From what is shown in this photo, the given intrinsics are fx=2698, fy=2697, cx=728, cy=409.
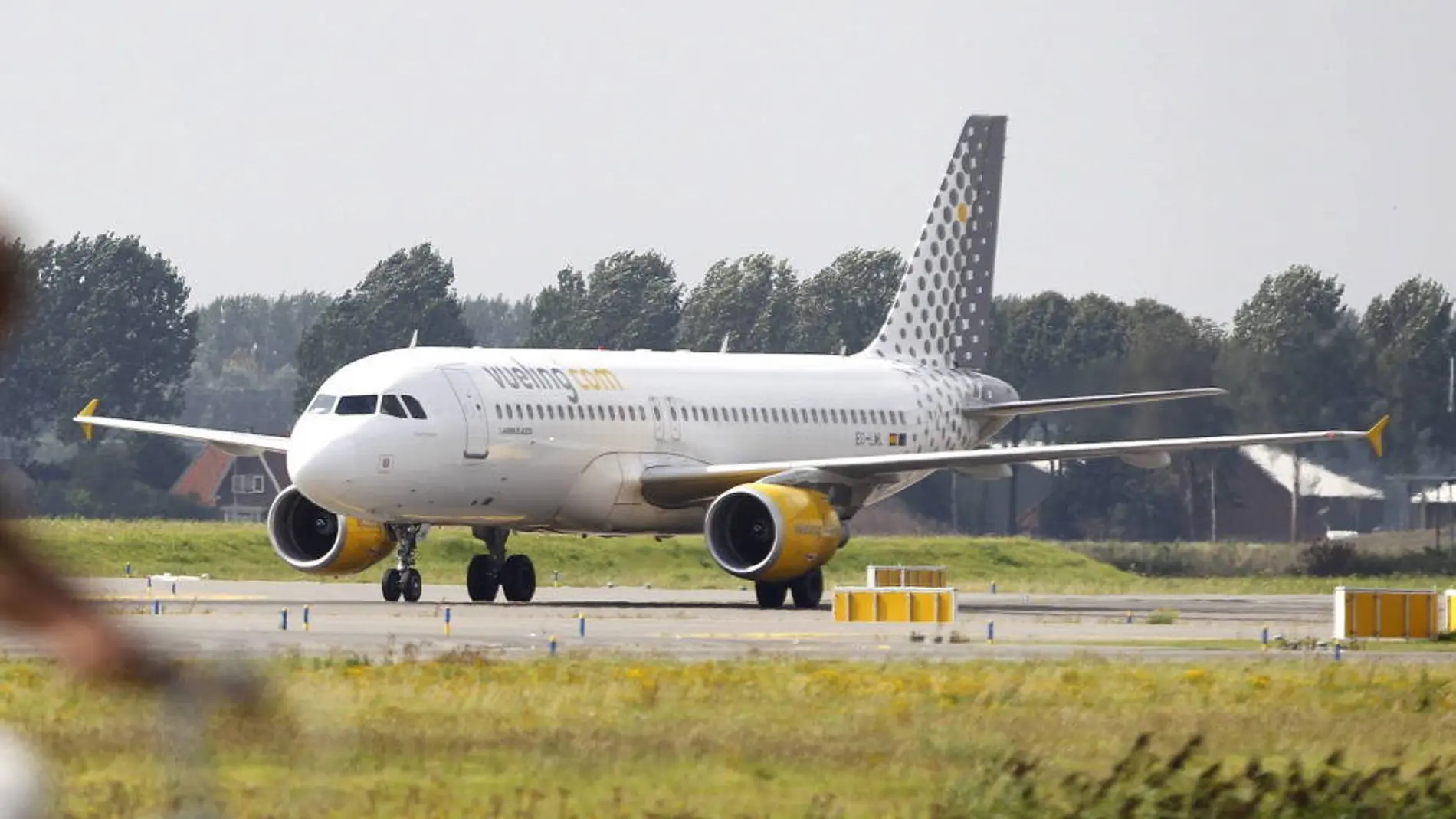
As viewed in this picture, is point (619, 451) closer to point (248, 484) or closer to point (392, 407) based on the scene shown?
point (392, 407)

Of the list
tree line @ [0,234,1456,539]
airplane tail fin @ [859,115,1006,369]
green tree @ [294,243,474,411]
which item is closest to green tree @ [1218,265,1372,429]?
tree line @ [0,234,1456,539]

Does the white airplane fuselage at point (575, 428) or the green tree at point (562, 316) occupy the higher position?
the green tree at point (562, 316)

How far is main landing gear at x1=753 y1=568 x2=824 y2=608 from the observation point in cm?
4066

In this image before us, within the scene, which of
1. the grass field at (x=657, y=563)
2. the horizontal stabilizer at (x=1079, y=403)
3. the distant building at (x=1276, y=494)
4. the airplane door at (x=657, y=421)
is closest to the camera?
the airplane door at (x=657, y=421)

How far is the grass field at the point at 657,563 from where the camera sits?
179 ft

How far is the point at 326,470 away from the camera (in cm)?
3759

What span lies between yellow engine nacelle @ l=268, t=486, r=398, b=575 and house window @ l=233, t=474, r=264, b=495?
91.9 meters

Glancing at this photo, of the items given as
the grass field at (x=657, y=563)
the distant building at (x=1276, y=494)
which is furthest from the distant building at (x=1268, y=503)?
the grass field at (x=657, y=563)

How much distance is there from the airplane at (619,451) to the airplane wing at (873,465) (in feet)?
0.16

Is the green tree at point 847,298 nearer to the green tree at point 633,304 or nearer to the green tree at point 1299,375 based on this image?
the green tree at point 633,304

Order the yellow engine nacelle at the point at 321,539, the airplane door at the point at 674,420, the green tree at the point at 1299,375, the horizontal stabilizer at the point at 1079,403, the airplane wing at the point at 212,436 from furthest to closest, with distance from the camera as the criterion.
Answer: the green tree at the point at 1299,375 < the horizontal stabilizer at the point at 1079,403 < the airplane wing at the point at 212,436 < the airplane door at the point at 674,420 < the yellow engine nacelle at the point at 321,539

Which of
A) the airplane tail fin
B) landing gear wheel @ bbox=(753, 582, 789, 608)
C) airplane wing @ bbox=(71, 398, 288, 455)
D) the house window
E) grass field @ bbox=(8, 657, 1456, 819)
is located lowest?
grass field @ bbox=(8, 657, 1456, 819)

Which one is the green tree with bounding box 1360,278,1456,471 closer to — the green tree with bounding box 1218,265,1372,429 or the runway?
the green tree with bounding box 1218,265,1372,429

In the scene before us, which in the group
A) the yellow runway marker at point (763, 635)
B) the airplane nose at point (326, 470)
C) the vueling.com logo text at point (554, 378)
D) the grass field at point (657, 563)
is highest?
the vueling.com logo text at point (554, 378)
